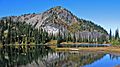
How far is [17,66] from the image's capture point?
3285 inches

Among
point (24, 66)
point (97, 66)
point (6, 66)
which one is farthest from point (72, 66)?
point (6, 66)

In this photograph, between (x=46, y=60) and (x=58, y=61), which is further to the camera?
(x=46, y=60)

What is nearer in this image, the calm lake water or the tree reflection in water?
the calm lake water

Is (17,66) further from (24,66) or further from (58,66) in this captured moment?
(58,66)

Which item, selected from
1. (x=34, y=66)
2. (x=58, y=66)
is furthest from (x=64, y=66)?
(x=34, y=66)

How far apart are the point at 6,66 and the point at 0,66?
5.87 feet

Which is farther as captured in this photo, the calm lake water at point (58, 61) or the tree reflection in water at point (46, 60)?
the tree reflection in water at point (46, 60)

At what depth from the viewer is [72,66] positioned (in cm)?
8381

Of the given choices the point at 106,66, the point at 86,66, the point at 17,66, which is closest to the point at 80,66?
the point at 86,66

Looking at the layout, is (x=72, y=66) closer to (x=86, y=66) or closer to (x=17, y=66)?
(x=86, y=66)

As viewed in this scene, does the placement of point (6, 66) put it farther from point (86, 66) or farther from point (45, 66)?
point (86, 66)

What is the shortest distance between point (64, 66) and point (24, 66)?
12.2 metres

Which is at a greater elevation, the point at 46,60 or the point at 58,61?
the point at 46,60

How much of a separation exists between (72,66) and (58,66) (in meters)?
4.29
